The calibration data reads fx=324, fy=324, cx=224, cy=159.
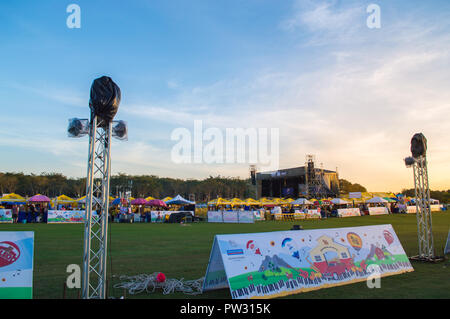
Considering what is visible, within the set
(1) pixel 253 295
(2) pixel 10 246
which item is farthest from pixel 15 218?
(1) pixel 253 295

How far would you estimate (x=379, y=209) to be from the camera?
46.8 meters

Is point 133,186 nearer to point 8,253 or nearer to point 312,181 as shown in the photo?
point 312,181

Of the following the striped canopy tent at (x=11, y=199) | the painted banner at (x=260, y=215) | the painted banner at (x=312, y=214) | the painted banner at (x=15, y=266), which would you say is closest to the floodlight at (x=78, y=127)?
the painted banner at (x=15, y=266)

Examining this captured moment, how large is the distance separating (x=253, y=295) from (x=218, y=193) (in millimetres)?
101341

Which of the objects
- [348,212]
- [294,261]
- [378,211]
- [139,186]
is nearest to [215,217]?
[348,212]

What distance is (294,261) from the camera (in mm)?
6988

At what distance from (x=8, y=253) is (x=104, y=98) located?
10.5ft

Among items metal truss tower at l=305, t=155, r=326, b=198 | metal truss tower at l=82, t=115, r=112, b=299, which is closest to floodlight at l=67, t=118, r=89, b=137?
metal truss tower at l=82, t=115, r=112, b=299

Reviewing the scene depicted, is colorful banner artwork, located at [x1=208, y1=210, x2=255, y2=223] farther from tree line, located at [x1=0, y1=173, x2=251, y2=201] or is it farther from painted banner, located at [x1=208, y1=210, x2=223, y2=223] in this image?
tree line, located at [x1=0, y1=173, x2=251, y2=201]

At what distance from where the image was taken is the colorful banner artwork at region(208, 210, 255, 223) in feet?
108

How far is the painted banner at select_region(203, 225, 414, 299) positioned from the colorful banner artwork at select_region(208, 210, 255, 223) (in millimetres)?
24261

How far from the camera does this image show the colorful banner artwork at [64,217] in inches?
1167

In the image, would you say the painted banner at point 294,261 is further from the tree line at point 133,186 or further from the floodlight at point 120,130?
the tree line at point 133,186
